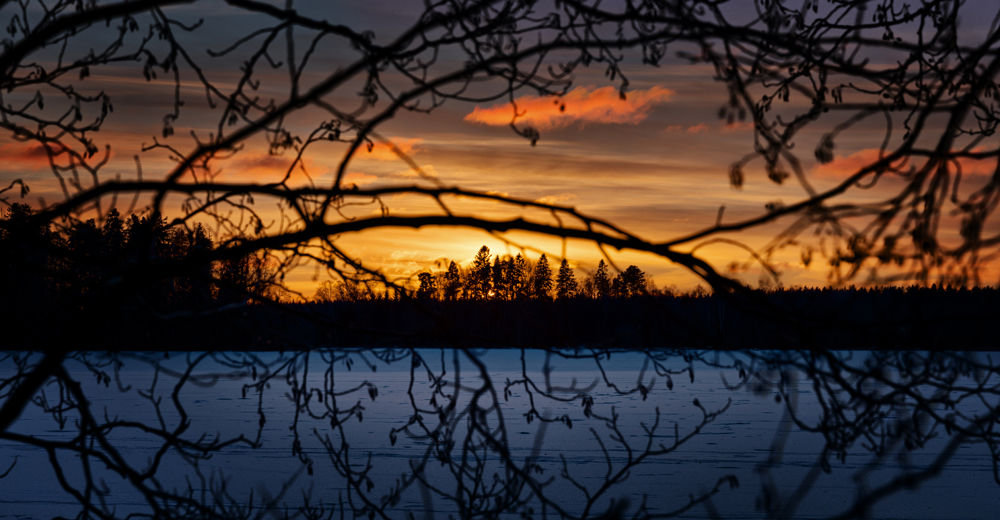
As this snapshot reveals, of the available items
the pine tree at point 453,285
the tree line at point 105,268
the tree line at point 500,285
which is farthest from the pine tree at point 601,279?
the tree line at point 105,268

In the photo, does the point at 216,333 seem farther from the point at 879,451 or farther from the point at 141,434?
the point at 141,434

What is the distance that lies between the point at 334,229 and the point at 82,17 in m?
0.94

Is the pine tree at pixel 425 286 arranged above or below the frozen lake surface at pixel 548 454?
above

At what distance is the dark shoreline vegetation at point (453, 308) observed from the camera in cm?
243

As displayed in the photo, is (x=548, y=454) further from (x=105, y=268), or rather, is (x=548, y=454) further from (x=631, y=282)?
(x=631, y=282)

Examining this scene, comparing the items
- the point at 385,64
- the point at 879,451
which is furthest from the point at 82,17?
the point at 879,451

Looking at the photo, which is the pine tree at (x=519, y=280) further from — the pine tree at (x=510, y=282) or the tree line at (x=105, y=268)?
the tree line at (x=105, y=268)

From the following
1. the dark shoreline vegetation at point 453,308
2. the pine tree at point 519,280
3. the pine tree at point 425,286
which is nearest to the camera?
the dark shoreline vegetation at point 453,308

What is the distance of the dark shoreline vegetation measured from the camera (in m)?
2.43

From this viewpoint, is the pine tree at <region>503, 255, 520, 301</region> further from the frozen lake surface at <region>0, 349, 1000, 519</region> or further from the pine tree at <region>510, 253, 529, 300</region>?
the frozen lake surface at <region>0, 349, 1000, 519</region>

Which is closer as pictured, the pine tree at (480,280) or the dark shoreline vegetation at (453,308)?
the dark shoreline vegetation at (453,308)

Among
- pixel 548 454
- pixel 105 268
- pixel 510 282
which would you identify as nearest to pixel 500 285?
pixel 510 282

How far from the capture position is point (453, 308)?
348 cm

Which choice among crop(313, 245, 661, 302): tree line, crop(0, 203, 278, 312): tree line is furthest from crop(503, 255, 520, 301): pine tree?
crop(0, 203, 278, 312): tree line
